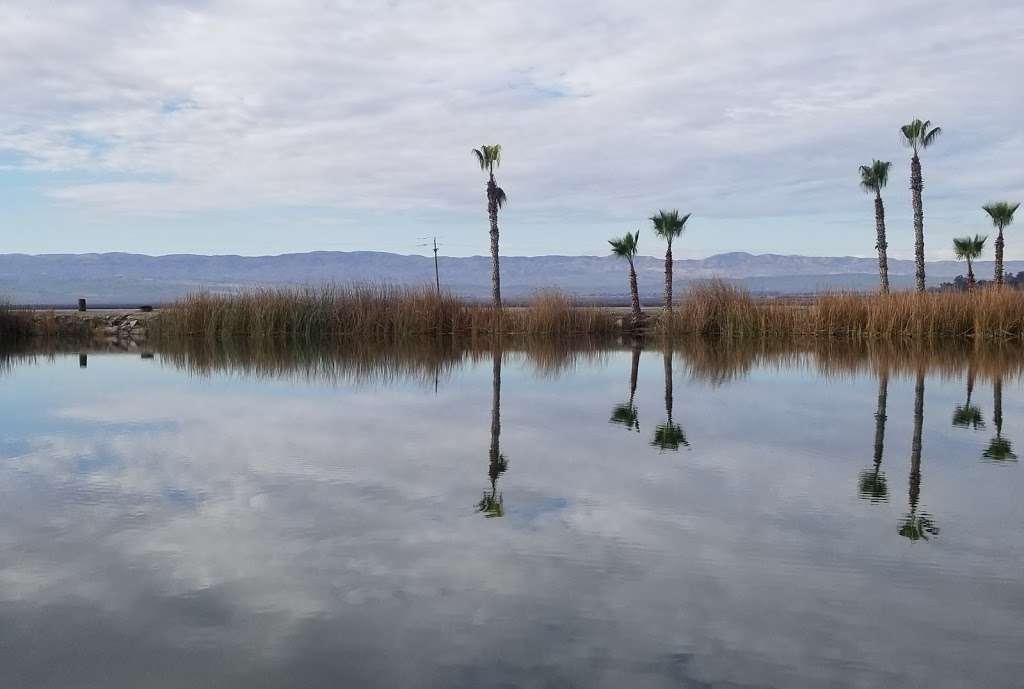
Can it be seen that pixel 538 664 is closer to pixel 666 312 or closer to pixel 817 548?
pixel 817 548

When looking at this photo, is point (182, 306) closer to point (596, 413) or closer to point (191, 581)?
point (596, 413)

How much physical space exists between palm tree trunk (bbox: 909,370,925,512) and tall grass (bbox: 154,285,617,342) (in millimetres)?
12423

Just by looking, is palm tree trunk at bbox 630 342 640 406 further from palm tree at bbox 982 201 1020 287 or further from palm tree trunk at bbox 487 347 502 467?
palm tree at bbox 982 201 1020 287

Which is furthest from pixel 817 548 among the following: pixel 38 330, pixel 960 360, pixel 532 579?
pixel 38 330

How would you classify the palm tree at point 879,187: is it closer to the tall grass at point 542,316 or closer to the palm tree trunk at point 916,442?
the tall grass at point 542,316

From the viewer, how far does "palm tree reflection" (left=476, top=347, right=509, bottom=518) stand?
5559 mm

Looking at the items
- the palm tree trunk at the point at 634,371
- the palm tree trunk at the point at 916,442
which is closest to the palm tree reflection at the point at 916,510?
the palm tree trunk at the point at 916,442

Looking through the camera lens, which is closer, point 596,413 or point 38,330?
point 596,413

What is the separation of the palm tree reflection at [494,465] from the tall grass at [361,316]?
11592 millimetres

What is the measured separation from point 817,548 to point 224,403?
7357 mm

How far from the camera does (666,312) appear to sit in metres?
24.9

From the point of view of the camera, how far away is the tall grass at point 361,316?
76.5ft

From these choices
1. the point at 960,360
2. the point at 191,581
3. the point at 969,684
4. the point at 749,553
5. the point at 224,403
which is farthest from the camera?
the point at 960,360

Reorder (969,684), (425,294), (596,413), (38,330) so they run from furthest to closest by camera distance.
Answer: (38,330) < (425,294) < (596,413) < (969,684)
